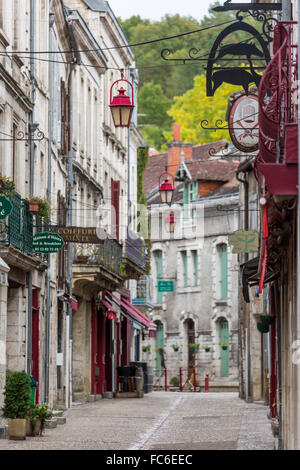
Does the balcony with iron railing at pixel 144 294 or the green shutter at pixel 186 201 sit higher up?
the green shutter at pixel 186 201

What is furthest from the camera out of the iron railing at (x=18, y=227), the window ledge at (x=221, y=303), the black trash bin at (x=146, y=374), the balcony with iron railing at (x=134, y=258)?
the window ledge at (x=221, y=303)

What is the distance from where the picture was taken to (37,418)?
19.8 metres

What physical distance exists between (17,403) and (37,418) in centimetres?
84

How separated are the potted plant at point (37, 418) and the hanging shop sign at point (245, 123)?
5162mm

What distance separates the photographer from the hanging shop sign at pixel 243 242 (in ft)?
84.7

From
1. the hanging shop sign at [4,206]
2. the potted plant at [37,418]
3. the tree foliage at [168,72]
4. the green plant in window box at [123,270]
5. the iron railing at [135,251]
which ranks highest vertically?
the tree foliage at [168,72]

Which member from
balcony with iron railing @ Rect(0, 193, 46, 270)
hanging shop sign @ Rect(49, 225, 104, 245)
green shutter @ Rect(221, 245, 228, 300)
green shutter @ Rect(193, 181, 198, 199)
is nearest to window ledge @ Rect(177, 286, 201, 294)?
green shutter @ Rect(221, 245, 228, 300)

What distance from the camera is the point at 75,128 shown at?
34562mm

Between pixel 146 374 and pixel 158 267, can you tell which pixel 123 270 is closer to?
pixel 146 374

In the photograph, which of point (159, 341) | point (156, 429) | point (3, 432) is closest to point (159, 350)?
point (159, 341)

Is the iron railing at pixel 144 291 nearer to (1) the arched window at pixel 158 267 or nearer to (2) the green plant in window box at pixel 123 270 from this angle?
(2) the green plant in window box at pixel 123 270

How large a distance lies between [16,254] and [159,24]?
2523 inches

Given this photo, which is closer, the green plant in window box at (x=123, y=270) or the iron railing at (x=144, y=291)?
the green plant in window box at (x=123, y=270)

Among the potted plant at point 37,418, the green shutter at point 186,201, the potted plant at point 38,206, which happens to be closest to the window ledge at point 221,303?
the green shutter at point 186,201
